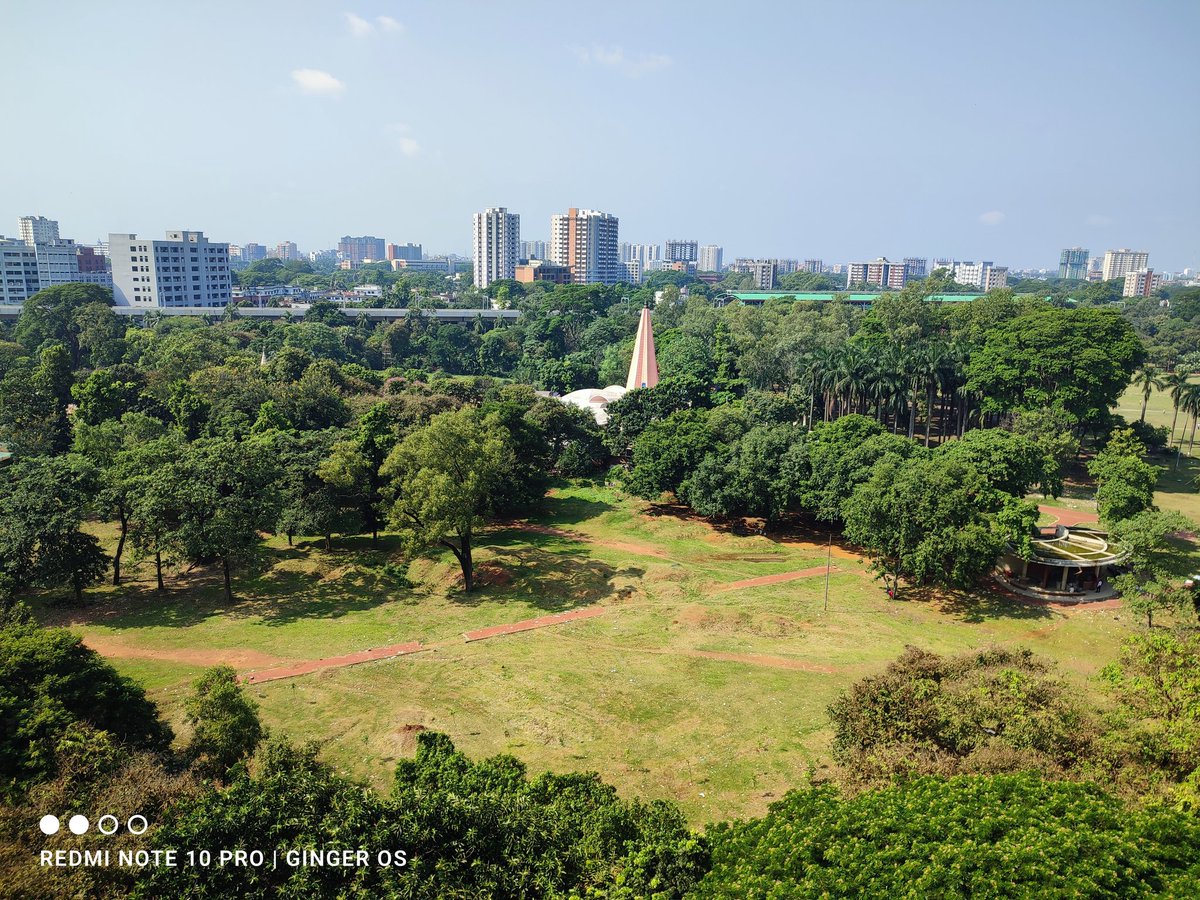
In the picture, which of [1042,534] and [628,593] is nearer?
[628,593]

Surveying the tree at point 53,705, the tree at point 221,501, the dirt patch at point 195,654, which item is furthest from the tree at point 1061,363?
the tree at point 53,705

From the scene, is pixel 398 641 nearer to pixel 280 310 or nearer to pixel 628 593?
pixel 628 593

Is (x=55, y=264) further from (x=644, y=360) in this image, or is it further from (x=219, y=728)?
(x=219, y=728)

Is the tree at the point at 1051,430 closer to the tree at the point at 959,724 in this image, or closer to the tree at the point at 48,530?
the tree at the point at 959,724

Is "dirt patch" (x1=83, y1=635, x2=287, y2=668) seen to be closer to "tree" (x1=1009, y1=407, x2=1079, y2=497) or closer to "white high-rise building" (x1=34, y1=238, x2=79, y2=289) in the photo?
"tree" (x1=1009, y1=407, x2=1079, y2=497)

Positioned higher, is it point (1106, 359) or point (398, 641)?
point (1106, 359)

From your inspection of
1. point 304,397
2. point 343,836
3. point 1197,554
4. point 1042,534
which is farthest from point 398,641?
point 1197,554
